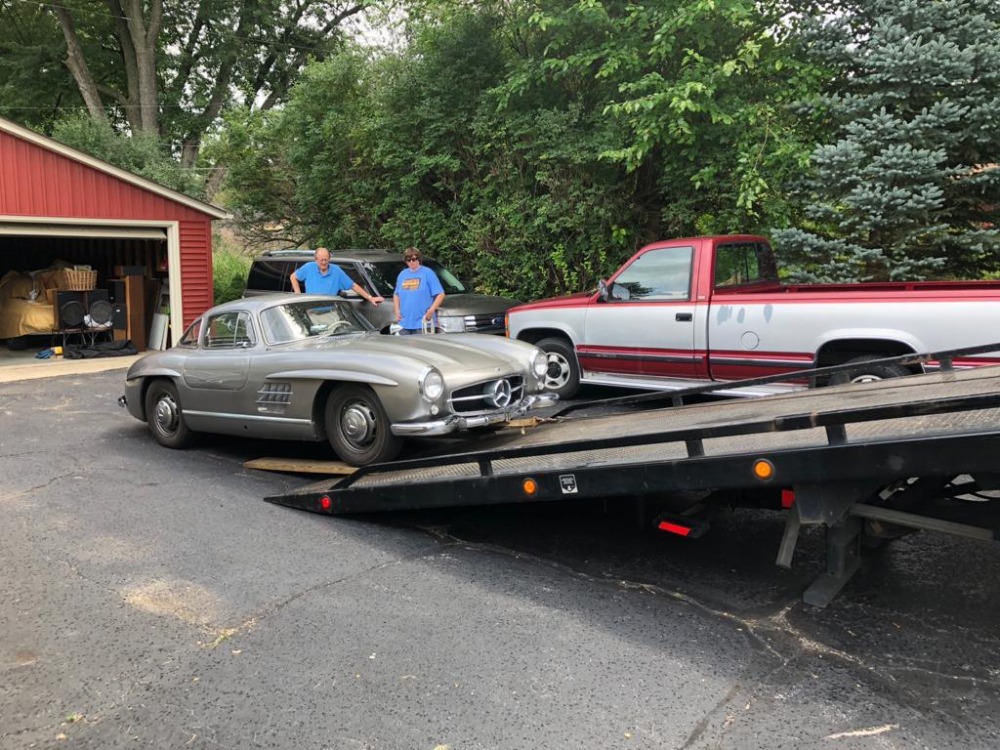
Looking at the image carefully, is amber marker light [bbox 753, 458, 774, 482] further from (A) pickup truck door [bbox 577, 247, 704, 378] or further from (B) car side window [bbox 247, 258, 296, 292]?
(B) car side window [bbox 247, 258, 296, 292]

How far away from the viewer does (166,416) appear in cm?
739

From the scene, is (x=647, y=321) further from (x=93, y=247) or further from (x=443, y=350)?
(x=93, y=247)

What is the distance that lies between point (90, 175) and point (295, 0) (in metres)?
23.0

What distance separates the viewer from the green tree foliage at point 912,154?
8906 mm

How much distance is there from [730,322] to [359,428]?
→ 401cm

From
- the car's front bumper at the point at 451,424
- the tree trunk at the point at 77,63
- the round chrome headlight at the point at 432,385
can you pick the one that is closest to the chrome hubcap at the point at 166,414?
the car's front bumper at the point at 451,424

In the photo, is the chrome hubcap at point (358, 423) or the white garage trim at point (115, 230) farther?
the white garage trim at point (115, 230)

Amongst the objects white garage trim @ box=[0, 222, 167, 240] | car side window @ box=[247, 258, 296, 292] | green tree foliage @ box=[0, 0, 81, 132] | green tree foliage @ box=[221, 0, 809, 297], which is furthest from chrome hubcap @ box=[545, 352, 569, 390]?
green tree foliage @ box=[0, 0, 81, 132]

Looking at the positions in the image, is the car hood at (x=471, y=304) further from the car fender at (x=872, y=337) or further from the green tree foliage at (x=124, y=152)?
the green tree foliage at (x=124, y=152)

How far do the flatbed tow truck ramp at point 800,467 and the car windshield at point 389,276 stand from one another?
267 inches

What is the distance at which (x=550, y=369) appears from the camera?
941cm

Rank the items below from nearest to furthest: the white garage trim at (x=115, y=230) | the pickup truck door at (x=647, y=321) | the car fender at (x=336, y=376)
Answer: the car fender at (x=336, y=376), the pickup truck door at (x=647, y=321), the white garage trim at (x=115, y=230)

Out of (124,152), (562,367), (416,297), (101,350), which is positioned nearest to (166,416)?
(416,297)

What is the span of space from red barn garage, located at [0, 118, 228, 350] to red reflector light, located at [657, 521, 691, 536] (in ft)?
41.7
